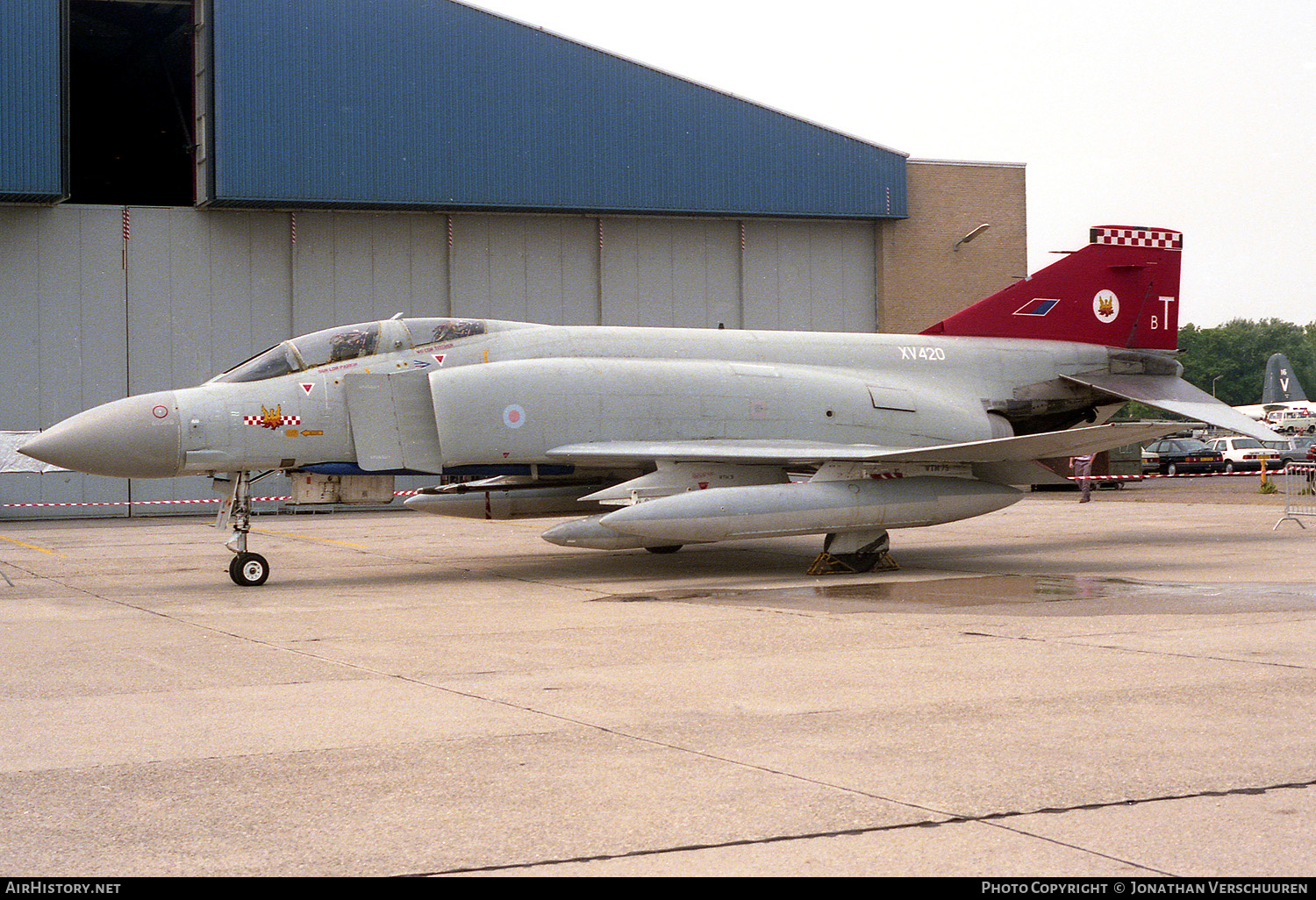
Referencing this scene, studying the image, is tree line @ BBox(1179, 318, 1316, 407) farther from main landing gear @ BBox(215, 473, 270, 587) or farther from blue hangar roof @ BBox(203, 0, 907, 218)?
main landing gear @ BBox(215, 473, 270, 587)

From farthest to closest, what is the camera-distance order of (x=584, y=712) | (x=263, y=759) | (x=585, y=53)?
(x=585, y=53) → (x=584, y=712) → (x=263, y=759)

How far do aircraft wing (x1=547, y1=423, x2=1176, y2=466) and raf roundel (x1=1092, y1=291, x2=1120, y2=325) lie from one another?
3.31 metres

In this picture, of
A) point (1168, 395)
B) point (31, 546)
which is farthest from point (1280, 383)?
point (31, 546)

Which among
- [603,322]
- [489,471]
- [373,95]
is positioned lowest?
[489,471]

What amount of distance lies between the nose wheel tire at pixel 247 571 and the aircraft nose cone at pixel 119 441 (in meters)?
1.09

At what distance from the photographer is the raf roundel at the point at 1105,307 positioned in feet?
52.6

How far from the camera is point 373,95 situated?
89.7 feet

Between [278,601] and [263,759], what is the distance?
6.14 metres

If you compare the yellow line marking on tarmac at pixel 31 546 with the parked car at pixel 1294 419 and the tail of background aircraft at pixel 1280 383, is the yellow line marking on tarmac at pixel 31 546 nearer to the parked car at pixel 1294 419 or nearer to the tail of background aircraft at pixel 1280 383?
the parked car at pixel 1294 419

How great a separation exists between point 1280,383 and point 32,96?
68.2m

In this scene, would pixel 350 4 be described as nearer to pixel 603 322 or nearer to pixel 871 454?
pixel 603 322

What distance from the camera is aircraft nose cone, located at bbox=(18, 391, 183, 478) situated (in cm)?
1166

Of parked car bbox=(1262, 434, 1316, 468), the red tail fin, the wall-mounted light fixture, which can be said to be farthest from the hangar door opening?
parked car bbox=(1262, 434, 1316, 468)

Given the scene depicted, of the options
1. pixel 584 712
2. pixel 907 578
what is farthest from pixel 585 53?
pixel 584 712
